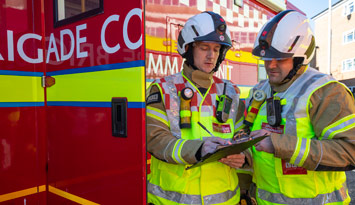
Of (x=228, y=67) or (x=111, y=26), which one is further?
(x=228, y=67)

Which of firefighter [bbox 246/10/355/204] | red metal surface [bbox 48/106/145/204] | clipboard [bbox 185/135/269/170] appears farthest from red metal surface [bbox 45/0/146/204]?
firefighter [bbox 246/10/355/204]

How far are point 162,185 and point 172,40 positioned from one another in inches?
42.5

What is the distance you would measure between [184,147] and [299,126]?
0.60 metres

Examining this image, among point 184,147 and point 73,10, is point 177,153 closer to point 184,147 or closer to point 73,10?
point 184,147

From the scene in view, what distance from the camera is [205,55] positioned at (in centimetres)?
176

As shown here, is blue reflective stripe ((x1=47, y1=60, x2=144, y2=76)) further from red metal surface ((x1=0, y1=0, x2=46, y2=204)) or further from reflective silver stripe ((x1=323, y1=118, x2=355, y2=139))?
reflective silver stripe ((x1=323, y1=118, x2=355, y2=139))

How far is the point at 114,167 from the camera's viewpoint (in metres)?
1.62

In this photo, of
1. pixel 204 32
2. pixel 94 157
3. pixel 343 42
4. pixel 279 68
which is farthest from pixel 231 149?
pixel 343 42

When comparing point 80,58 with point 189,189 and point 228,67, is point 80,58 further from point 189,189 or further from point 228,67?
point 228,67

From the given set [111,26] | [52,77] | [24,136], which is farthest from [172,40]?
[24,136]

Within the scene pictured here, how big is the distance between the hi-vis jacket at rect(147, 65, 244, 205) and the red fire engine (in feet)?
0.46

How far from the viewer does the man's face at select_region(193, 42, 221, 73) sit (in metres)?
1.75

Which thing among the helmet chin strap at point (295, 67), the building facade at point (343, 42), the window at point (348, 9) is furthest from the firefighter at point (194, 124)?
the window at point (348, 9)

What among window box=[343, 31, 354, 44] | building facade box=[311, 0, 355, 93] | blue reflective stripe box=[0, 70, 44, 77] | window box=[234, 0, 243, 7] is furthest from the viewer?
window box=[343, 31, 354, 44]
